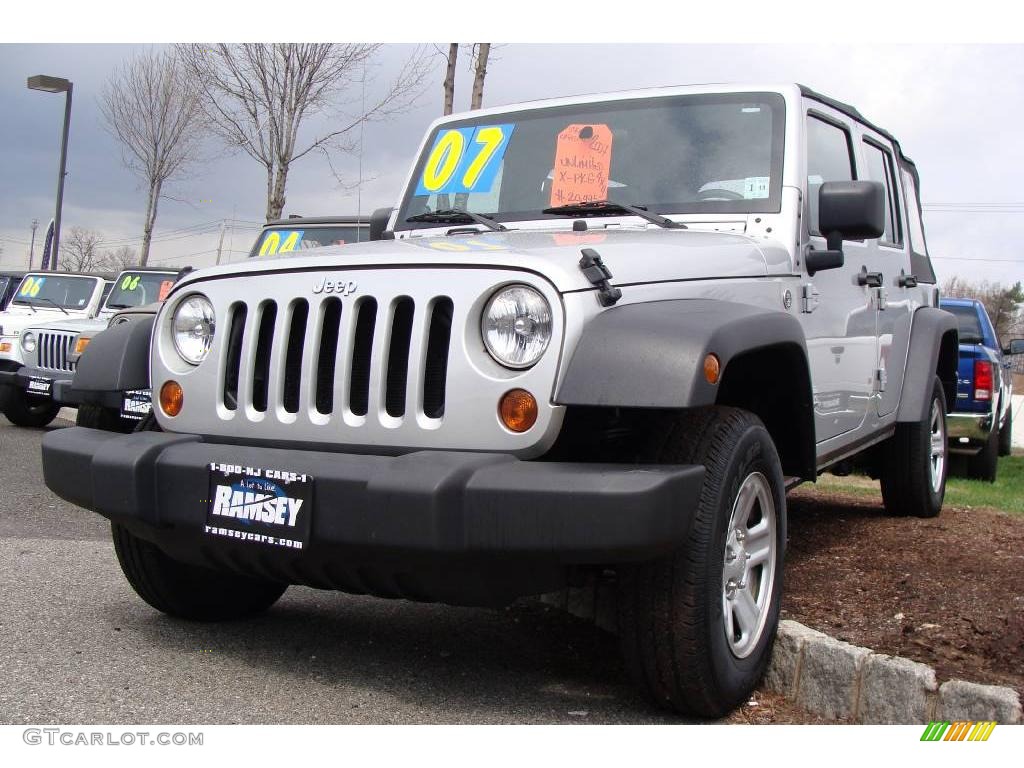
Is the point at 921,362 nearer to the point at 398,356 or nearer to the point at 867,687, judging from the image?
the point at 867,687

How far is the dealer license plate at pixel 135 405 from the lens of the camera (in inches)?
147

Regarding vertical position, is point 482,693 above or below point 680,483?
below

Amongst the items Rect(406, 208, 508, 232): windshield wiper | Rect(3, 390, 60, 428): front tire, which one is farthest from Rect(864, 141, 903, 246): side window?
Rect(3, 390, 60, 428): front tire

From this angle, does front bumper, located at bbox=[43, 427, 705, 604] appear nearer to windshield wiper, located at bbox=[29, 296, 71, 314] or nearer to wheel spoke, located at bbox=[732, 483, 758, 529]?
wheel spoke, located at bbox=[732, 483, 758, 529]

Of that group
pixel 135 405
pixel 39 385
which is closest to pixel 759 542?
pixel 135 405

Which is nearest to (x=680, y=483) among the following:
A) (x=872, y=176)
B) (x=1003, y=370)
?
(x=872, y=176)

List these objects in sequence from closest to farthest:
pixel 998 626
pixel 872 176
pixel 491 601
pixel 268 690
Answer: pixel 491 601 → pixel 268 690 → pixel 998 626 → pixel 872 176

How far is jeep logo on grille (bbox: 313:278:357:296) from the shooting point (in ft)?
10.1

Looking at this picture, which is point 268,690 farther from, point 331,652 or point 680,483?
point 680,483

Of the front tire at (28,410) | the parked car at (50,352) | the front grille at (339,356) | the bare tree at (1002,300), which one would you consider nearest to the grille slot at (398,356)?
the front grille at (339,356)

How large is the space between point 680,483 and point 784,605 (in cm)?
147

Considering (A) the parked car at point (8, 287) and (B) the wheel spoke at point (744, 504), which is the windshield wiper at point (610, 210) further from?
(A) the parked car at point (8, 287)

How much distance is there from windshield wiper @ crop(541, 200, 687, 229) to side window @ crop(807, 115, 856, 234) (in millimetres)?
633

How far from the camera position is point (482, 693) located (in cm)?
335
